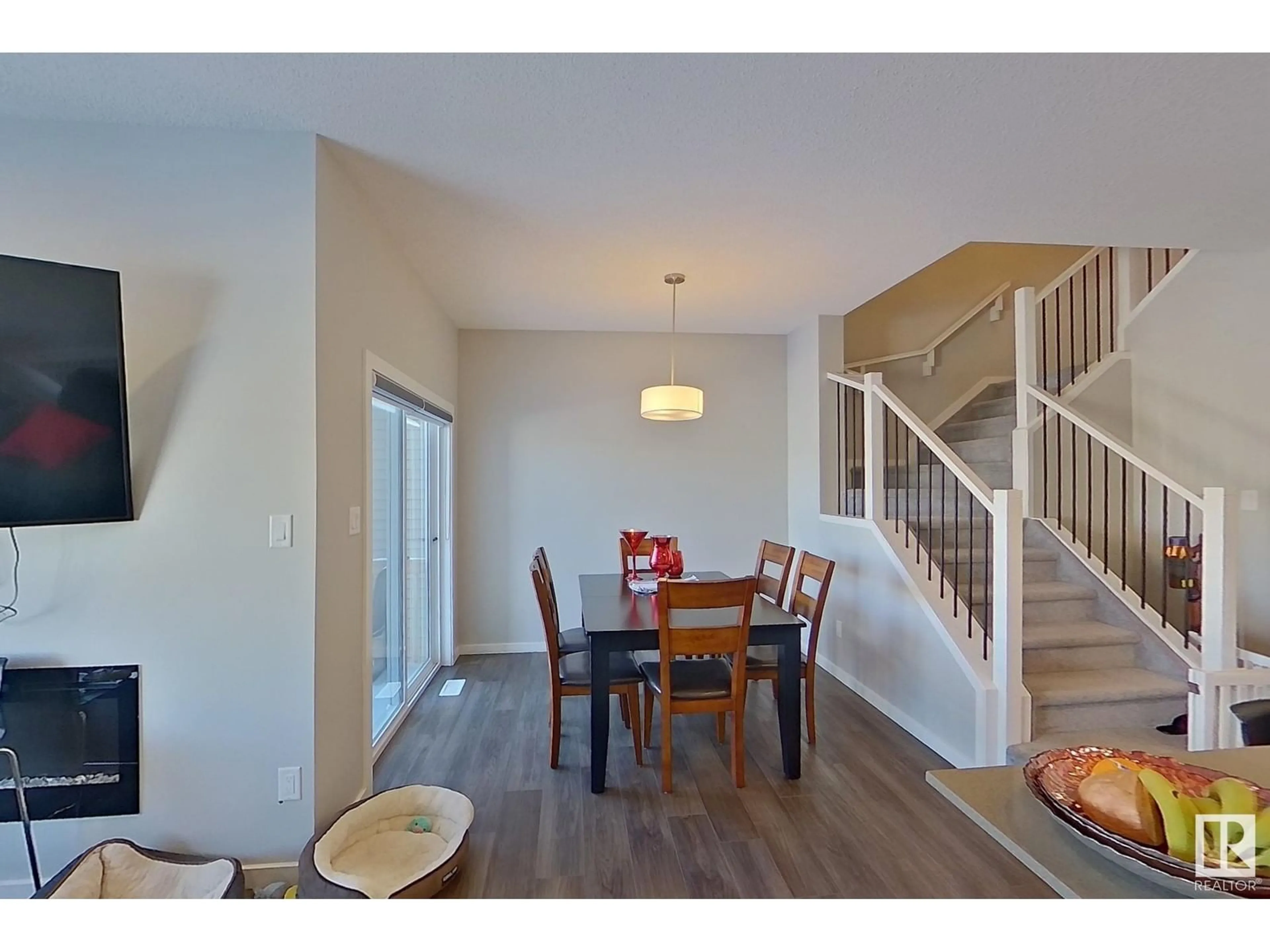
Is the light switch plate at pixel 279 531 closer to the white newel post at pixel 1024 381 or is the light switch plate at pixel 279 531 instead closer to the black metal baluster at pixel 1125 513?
the white newel post at pixel 1024 381

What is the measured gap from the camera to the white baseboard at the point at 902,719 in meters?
2.77

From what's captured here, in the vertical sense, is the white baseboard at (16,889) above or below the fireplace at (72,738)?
below

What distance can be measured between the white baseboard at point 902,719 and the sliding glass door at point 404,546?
266 cm

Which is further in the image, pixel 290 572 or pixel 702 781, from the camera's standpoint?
pixel 702 781

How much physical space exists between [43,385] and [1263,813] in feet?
8.99

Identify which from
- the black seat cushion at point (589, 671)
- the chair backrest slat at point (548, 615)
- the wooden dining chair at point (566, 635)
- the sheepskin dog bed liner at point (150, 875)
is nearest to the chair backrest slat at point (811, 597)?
the black seat cushion at point (589, 671)

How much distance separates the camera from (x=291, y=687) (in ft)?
6.50

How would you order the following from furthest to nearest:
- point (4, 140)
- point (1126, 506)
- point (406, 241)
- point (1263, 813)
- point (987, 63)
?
point (1126, 506) → point (406, 241) → point (4, 140) → point (987, 63) → point (1263, 813)

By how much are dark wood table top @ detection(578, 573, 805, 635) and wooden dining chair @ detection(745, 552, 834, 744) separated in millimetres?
155

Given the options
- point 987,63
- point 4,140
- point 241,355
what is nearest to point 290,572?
point 241,355

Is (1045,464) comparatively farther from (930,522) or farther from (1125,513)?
(930,522)

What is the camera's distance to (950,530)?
3771 millimetres

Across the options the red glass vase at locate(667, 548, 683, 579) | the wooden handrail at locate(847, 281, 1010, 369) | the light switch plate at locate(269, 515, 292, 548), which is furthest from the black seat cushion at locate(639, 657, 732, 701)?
the wooden handrail at locate(847, 281, 1010, 369)

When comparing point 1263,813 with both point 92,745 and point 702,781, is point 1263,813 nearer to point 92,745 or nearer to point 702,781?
point 702,781
